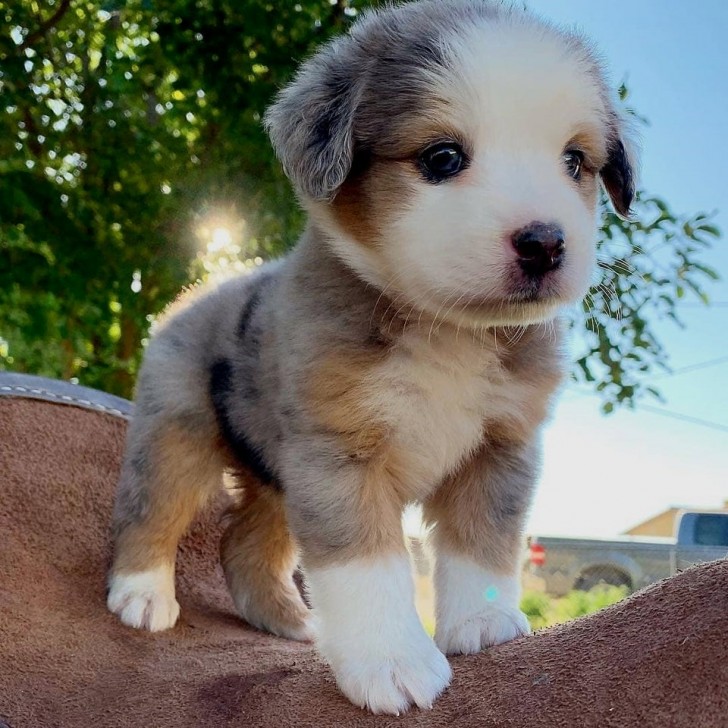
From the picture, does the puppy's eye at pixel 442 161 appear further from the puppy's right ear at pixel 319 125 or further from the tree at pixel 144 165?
the tree at pixel 144 165

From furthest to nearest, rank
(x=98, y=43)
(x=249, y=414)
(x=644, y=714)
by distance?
(x=98, y=43), (x=249, y=414), (x=644, y=714)

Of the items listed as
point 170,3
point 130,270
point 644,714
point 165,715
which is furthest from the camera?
point 130,270

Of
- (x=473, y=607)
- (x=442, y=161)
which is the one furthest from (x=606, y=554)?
(x=442, y=161)

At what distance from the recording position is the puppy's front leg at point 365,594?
6.15 feet

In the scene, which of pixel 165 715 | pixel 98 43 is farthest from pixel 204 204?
pixel 165 715

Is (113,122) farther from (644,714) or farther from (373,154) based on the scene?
(644,714)

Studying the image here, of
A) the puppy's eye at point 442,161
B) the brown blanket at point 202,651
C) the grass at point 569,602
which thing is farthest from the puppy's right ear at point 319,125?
the grass at point 569,602

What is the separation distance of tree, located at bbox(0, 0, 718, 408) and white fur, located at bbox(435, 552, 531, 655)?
8.03 feet

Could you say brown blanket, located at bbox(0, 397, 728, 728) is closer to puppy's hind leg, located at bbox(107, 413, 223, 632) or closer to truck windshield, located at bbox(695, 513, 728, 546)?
puppy's hind leg, located at bbox(107, 413, 223, 632)

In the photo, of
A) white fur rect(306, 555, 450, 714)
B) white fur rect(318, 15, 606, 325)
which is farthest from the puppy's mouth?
white fur rect(306, 555, 450, 714)

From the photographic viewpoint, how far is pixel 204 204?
5102mm

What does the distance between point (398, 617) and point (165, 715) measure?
0.65 meters

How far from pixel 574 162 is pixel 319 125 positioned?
66 cm

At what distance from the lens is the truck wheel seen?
643cm
